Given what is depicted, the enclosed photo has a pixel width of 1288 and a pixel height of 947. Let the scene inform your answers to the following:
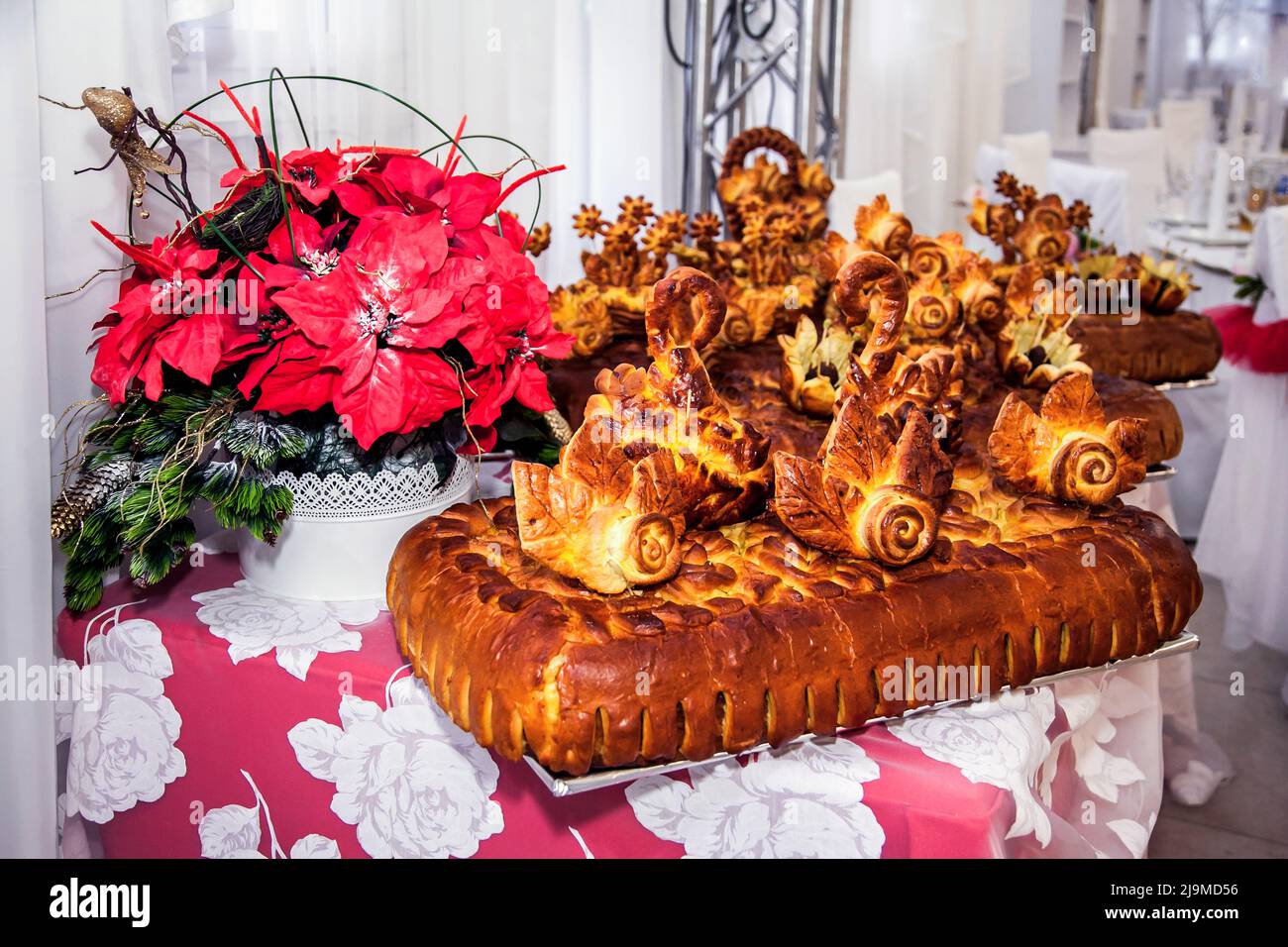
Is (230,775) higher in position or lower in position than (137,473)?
lower

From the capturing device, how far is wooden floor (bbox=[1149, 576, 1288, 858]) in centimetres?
Result: 203

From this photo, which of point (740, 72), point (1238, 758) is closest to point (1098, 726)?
point (1238, 758)

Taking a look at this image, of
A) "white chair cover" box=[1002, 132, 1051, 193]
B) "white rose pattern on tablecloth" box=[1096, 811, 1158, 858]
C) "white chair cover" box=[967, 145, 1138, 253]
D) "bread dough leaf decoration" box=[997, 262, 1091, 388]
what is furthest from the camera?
"white chair cover" box=[1002, 132, 1051, 193]

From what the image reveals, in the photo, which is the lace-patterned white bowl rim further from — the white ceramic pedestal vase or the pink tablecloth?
the pink tablecloth

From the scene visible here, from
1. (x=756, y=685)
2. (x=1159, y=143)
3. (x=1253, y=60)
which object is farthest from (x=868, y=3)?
(x=1253, y=60)

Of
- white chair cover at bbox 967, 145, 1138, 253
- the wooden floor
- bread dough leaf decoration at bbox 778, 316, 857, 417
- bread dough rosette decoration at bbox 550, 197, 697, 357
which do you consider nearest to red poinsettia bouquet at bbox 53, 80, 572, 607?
bread dough leaf decoration at bbox 778, 316, 857, 417

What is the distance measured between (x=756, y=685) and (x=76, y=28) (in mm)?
897

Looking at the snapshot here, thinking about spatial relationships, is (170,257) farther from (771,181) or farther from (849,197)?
(849,197)

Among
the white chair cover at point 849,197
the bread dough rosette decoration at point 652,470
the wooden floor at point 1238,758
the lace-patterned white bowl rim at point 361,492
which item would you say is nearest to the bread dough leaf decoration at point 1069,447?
the bread dough rosette decoration at point 652,470

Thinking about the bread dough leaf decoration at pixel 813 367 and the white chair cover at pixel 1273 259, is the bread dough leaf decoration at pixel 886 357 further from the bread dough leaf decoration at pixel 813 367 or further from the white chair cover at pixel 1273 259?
the white chair cover at pixel 1273 259

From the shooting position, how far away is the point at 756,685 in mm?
813

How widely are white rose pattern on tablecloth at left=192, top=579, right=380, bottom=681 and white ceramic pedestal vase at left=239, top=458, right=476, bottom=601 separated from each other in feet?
0.05

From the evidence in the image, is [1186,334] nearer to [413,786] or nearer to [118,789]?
[413,786]

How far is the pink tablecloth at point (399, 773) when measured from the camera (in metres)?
0.88
